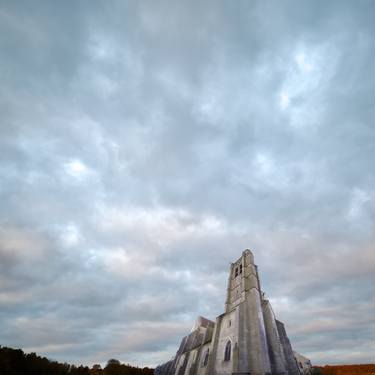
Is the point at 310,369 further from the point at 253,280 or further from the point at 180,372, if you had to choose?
the point at 253,280

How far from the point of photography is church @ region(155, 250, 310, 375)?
23.8 meters

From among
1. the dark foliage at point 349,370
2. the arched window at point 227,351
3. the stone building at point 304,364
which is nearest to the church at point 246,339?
the arched window at point 227,351

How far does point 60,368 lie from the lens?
1607 inches

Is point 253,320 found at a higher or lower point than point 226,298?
lower

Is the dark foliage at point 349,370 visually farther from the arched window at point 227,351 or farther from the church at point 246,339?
the arched window at point 227,351

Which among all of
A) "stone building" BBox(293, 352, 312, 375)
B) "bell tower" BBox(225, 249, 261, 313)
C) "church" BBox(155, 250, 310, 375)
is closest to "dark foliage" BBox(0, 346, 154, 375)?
"church" BBox(155, 250, 310, 375)

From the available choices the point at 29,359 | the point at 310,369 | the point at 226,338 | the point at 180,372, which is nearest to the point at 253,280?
the point at 226,338

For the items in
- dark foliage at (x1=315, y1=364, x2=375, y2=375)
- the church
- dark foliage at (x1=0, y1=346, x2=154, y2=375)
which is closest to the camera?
the church

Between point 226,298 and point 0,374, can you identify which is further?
point 226,298

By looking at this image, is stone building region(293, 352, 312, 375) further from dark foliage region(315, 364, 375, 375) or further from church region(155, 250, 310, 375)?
church region(155, 250, 310, 375)

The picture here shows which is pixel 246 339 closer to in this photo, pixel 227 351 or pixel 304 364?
pixel 227 351

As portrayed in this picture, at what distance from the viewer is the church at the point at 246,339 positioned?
78.1 feet

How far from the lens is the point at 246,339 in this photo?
25562 mm

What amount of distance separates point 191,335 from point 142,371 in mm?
33860
